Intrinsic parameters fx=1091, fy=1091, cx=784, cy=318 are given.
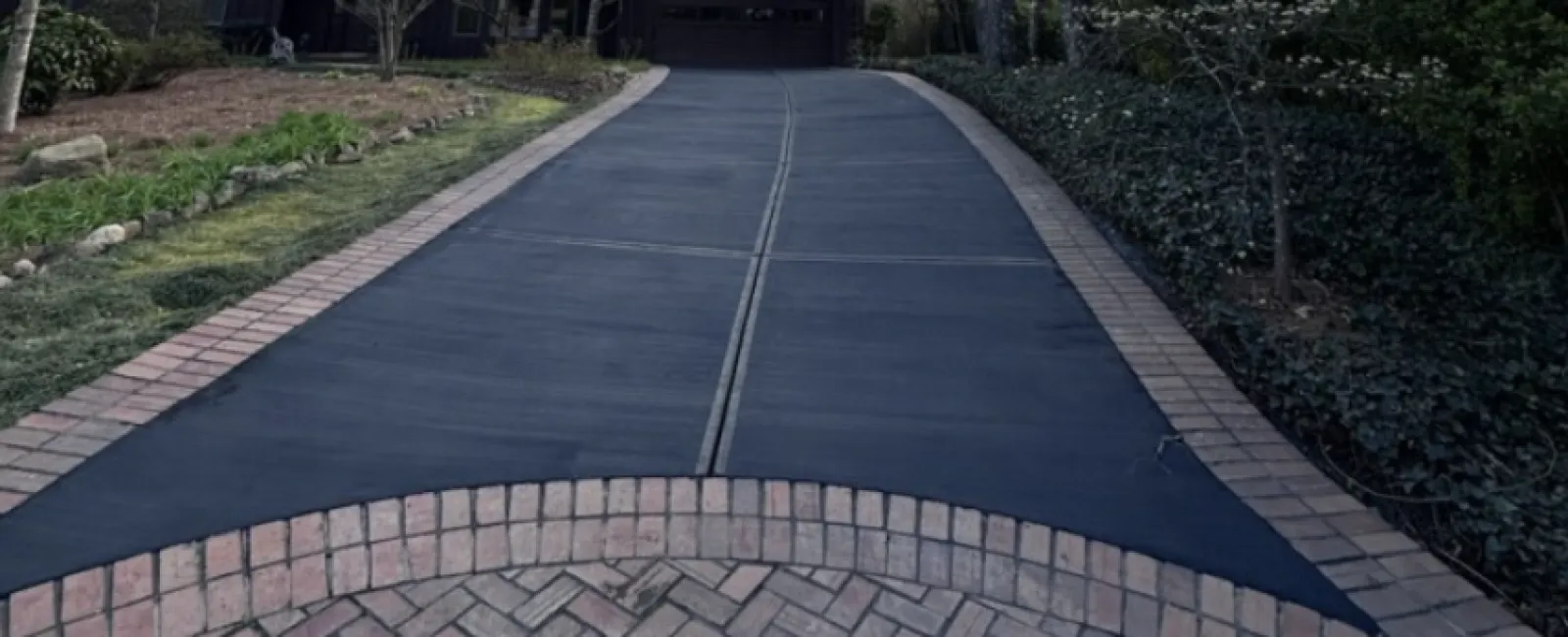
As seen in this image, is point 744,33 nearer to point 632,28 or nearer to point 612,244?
point 632,28

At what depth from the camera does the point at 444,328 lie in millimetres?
4391

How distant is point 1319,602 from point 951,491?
98 cm

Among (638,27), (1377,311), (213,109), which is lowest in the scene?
(213,109)

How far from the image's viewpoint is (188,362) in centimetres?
388

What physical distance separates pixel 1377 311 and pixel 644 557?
3287 mm

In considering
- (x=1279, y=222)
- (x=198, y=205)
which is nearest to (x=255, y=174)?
(x=198, y=205)

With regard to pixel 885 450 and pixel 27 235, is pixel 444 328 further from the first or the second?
pixel 27 235

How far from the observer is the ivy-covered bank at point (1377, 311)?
3.06 meters

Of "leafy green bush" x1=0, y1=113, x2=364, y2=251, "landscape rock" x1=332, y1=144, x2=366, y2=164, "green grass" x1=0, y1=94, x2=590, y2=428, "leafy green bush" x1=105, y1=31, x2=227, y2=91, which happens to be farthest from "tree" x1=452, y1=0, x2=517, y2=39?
"green grass" x1=0, y1=94, x2=590, y2=428

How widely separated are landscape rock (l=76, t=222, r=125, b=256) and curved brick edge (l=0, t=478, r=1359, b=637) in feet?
11.4

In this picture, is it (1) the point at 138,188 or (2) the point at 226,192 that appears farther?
(2) the point at 226,192

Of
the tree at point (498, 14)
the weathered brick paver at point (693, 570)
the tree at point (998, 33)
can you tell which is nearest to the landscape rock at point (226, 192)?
the weathered brick paver at point (693, 570)

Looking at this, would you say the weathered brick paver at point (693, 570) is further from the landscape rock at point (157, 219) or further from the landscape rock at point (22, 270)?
the landscape rock at point (157, 219)

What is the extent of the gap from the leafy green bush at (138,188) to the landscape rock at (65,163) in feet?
1.19
